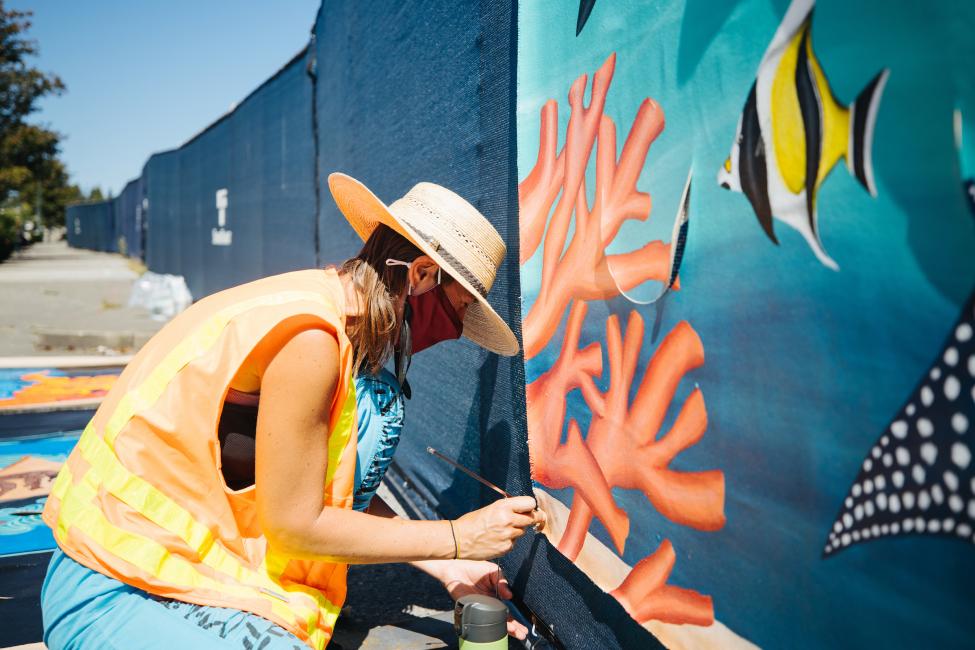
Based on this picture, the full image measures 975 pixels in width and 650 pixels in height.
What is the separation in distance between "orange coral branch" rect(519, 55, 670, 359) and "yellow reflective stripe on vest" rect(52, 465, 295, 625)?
2.88 feet

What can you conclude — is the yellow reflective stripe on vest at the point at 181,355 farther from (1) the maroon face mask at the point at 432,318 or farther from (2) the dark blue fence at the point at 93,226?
(2) the dark blue fence at the point at 93,226

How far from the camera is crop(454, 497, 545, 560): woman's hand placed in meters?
1.52

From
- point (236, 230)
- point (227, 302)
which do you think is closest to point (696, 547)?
point (227, 302)

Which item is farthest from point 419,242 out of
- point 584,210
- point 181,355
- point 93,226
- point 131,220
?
point 93,226

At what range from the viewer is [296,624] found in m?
1.44

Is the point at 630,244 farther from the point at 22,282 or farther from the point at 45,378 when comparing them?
the point at 22,282

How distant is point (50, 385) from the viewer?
5.03m

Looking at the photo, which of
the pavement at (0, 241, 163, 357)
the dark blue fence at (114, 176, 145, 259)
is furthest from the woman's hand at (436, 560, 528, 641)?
the dark blue fence at (114, 176, 145, 259)

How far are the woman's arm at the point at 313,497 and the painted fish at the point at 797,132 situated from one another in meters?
0.76

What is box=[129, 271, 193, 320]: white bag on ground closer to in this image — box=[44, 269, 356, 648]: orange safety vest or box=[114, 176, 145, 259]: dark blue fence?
box=[44, 269, 356, 648]: orange safety vest

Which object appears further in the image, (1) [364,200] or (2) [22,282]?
(2) [22,282]

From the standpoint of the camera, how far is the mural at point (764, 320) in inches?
32.8

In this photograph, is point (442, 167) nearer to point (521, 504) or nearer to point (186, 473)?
point (521, 504)

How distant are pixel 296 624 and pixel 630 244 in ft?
3.24
